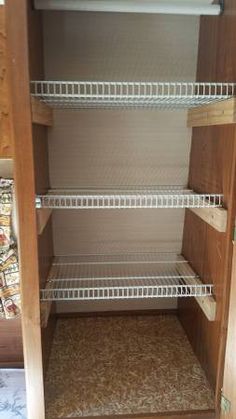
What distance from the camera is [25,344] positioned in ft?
4.03

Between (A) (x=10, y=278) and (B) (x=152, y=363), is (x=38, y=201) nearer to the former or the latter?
(A) (x=10, y=278)

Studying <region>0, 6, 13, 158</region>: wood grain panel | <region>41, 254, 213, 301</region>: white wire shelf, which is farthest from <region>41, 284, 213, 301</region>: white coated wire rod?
<region>0, 6, 13, 158</region>: wood grain panel

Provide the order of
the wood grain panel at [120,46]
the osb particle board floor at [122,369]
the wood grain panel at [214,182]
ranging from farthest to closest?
1. the wood grain panel at [120,46]
2. the osb particle board floor at [122,369]
3. the wood grain panel at [214,182]

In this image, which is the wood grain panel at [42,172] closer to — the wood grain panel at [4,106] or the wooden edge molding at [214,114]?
the wood grain panel at [4,106]

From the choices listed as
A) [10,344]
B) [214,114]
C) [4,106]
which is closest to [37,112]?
[4,106]

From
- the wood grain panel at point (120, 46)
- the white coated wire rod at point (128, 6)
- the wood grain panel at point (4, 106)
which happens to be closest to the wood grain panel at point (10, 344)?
the wood grain panel at point (4, 106)

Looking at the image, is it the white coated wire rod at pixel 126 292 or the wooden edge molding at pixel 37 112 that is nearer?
the wooden edge molding at pixel 37 112

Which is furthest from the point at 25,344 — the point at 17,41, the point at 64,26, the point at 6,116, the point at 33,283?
the point at 64,26

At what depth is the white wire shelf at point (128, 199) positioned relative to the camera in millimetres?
1377

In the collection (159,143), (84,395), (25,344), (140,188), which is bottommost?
(84,395)

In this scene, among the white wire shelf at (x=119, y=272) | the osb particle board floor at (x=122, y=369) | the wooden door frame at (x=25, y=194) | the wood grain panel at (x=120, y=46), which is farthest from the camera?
the white wire shelf at (x=119, y=272)

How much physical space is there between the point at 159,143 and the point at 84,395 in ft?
4.07

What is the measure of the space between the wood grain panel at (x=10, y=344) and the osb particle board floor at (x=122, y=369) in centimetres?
19

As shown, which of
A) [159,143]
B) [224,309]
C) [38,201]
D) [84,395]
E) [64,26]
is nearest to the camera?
[38,201]
